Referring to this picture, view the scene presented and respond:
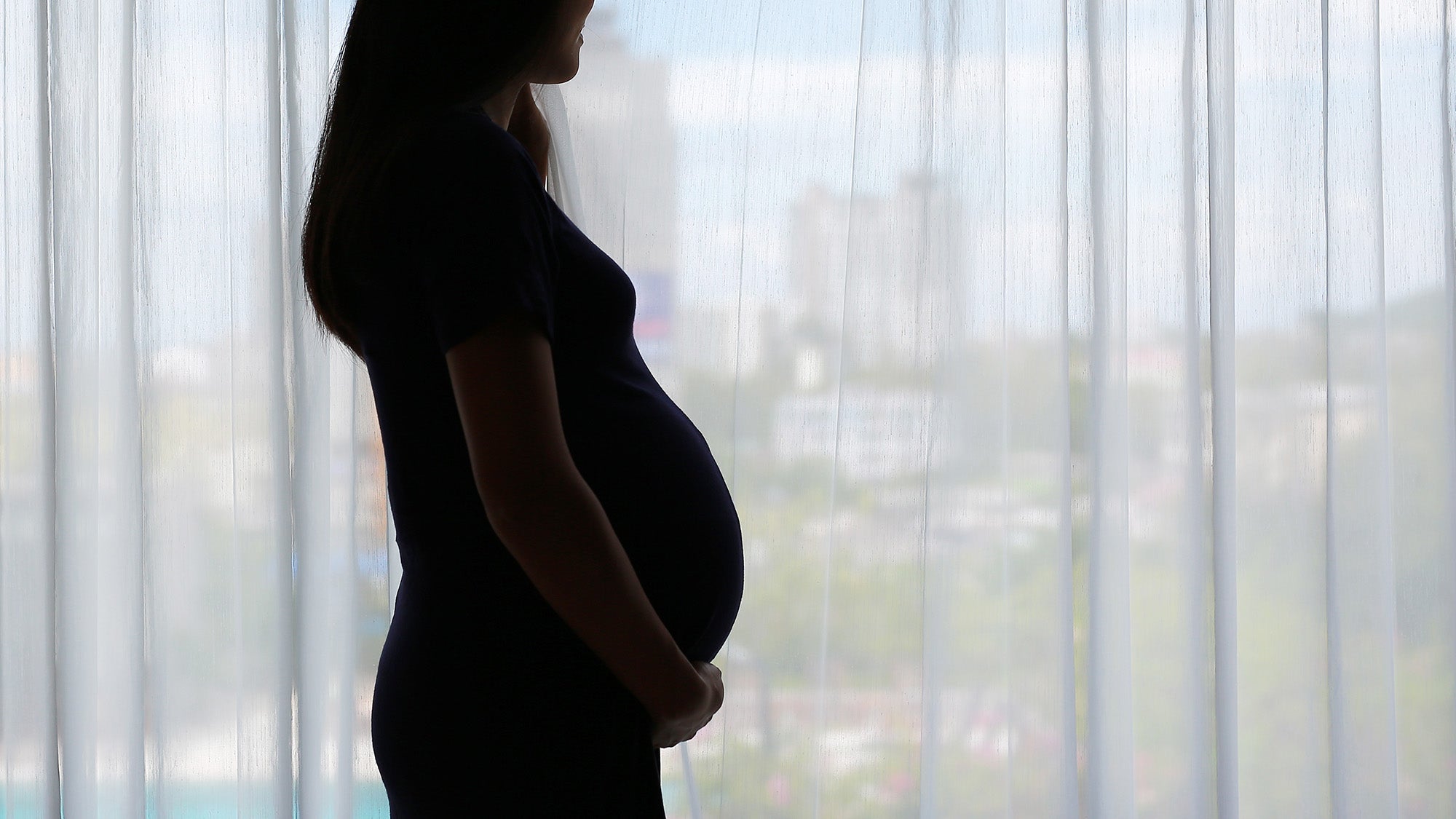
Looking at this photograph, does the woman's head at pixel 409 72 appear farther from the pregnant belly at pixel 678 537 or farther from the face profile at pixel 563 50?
the pregnant belly at pixel 678 537

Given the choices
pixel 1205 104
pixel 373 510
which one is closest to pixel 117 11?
pixel 373 510

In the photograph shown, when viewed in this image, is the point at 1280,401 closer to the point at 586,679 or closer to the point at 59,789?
the point at 586,679

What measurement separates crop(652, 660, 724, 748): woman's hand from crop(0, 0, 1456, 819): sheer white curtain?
0.74 m

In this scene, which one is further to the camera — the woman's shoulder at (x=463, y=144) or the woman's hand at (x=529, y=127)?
the woman's hand at (x=529, y=127)

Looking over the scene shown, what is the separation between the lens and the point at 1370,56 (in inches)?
53.0

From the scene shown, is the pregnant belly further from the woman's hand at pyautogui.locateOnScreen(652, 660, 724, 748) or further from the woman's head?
the woman's head

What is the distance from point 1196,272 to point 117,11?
145 centimetres

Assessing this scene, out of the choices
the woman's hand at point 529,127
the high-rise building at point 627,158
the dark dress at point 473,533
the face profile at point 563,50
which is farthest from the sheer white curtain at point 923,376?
the dark dress at point 473,533

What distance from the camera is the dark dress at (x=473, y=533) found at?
55 cm

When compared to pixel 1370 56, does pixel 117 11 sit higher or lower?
higher

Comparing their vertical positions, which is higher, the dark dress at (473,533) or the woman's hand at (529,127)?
the woman's hand at (529,127)

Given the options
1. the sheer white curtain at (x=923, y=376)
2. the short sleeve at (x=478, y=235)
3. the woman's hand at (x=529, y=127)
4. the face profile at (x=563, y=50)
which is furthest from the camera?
the sheer white curtain at (x=923, y=376)

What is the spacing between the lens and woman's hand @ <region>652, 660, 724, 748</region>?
23.2 inches

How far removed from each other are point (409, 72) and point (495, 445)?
24 cm
